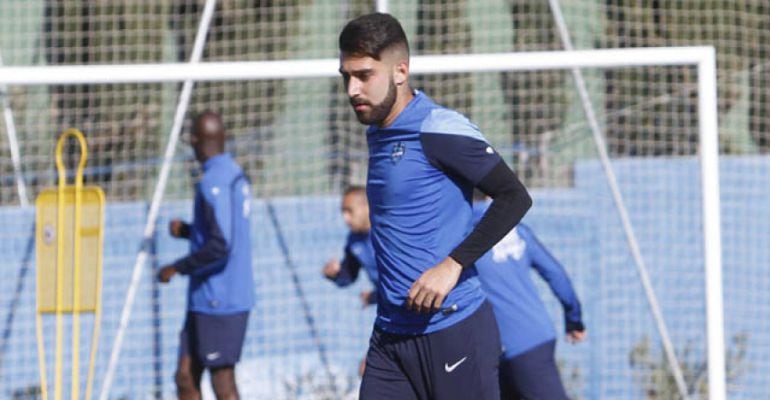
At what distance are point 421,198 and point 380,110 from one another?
1.07 ft

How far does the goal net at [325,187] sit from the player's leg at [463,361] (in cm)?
425

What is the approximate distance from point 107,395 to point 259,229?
1.65 m

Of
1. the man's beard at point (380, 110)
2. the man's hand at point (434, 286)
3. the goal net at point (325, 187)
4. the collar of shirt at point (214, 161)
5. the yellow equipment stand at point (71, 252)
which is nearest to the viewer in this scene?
the man's hand at point (434, 286)

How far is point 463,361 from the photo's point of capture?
4.82 m

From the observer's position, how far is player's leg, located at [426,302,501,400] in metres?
4.80

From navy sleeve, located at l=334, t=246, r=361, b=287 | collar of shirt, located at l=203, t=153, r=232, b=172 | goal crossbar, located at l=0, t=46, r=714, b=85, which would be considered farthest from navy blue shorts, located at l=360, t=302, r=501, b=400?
collar of shirt, located at l=203, t=153, r=232, b=172

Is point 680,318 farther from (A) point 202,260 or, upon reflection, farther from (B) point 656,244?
(A) point 202,260

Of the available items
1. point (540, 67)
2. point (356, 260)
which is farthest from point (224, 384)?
point (540, 67)

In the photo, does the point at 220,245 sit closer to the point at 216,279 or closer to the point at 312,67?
the point at 216,279

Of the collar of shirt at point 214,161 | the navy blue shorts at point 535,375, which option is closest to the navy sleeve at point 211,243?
the collar of shirt at point 214,161

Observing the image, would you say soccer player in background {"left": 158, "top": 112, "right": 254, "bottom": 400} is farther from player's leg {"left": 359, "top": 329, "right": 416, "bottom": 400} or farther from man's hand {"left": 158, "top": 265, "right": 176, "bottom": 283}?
player's leg {"left": 359, "top": 329, "right": 416, "bottom": 400}

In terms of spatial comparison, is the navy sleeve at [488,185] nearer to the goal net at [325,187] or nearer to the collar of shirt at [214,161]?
the collar of shirt at [214,161]

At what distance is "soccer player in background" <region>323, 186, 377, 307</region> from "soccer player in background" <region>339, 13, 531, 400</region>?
10.2ft

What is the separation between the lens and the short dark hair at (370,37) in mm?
4715
